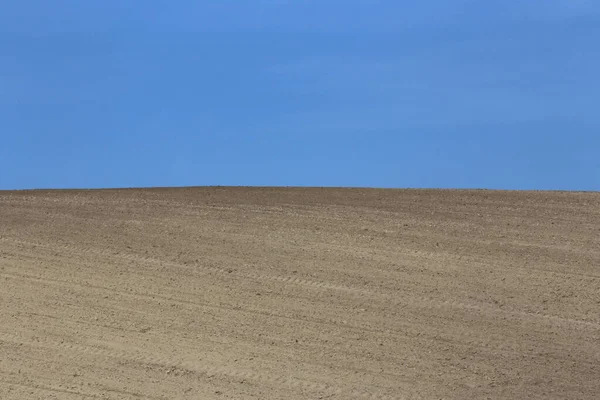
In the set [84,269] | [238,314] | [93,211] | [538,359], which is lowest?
[538,359]

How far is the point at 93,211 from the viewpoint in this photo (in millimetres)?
11766

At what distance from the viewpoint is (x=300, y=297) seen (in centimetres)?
869

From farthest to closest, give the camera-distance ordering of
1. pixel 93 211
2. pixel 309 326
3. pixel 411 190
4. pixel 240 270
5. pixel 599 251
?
pixel 411 190, pixel 93 211, pixel 599 251, pixel 240 270, pixel 309 326

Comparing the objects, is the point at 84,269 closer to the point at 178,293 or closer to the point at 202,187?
the point at 178,293

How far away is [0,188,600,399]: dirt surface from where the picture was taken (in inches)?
284

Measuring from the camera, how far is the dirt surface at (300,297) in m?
7.20

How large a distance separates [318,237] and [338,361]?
3.12 metres

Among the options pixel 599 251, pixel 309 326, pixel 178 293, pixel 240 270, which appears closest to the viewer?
pixel 309 326

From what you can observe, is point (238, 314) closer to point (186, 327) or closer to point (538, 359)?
point (186, 327)

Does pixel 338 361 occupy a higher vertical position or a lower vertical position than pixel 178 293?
lower

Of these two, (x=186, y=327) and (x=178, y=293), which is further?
(x=178, y=293)

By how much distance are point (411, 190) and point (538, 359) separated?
5.59m

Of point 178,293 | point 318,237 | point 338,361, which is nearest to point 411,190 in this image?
point 318,237

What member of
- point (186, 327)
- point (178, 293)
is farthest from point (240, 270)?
point (186, 327)
